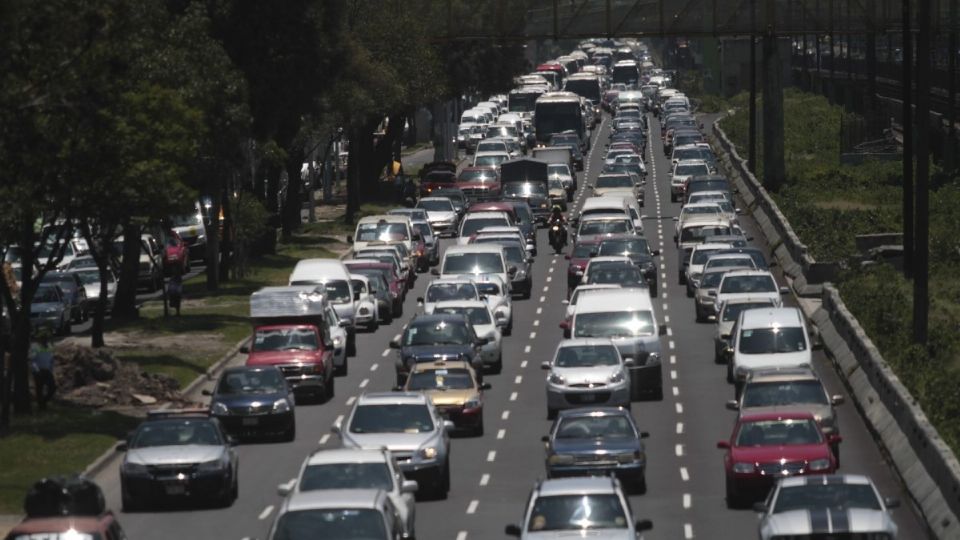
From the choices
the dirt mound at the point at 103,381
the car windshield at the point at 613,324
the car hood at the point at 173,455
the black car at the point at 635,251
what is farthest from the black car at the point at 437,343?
the black car at the point at 635,251

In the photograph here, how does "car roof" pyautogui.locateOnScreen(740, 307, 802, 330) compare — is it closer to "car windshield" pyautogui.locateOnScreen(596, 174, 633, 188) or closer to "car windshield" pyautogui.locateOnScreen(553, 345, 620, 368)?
"car windshield" pyautogui.locateOnScreen(553, 345, 620, 368)

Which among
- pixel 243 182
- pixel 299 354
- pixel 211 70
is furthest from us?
pixel 243 182

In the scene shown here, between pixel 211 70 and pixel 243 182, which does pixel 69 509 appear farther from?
pixel 243 182

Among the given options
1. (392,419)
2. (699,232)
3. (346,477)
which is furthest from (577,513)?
(699,232)

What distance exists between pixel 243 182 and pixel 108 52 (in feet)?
103

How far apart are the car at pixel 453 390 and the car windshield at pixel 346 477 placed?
35.0 ft

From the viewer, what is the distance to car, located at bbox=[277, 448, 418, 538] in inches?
1154

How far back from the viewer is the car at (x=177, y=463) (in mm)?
33688

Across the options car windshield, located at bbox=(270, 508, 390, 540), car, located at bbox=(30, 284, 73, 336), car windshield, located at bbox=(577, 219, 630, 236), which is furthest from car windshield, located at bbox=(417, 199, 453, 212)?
car windshield, located at bbox=(270, 508, 390, 540)

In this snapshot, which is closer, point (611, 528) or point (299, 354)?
point (611, 528)

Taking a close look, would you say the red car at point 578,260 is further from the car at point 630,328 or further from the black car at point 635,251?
the car at point 630,328

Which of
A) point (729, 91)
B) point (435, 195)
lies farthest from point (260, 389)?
point (729, 91)

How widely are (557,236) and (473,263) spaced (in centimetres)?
1530

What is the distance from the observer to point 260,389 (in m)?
40.6
